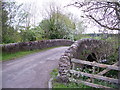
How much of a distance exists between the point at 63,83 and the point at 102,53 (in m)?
4.18

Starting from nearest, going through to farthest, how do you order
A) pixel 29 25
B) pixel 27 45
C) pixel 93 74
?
pixel 93 74, pixel 27 45, pixel 29 25

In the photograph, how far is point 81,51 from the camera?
7770mm

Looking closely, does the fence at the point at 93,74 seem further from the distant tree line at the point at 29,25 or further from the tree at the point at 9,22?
the distant tree line at the point at 29,25

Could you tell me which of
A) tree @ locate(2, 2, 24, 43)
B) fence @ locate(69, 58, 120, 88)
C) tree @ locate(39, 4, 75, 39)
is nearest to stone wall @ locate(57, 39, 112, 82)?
fence @ locate(69, 58, 120, 88)

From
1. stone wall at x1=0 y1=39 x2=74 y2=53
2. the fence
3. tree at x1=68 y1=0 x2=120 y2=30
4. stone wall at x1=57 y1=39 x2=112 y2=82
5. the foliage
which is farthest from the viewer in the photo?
the foliage

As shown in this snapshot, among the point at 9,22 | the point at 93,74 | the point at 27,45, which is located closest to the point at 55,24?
the point at 27,45

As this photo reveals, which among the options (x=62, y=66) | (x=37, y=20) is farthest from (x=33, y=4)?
(x=62, y=66)

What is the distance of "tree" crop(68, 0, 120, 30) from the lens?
24.9 ft

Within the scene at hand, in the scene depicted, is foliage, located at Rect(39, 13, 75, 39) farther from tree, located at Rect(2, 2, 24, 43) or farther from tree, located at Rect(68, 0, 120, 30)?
tree, located at Rect(68, 0, 120, 30)

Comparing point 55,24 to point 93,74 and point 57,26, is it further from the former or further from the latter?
point 93,74

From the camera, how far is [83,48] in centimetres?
799

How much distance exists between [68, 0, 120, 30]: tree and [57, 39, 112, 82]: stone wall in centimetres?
129

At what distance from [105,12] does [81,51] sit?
2977 millimetres

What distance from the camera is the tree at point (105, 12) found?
24.9 ft
